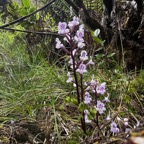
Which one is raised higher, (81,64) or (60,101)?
(81,64)

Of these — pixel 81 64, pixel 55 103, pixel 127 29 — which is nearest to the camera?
pixel 81 64

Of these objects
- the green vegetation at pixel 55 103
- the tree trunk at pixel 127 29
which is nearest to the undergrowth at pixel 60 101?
the green vegetation at pixel 55 103

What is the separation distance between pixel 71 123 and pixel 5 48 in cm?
149

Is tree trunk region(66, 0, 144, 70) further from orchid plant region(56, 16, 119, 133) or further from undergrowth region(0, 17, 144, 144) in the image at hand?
orchid plant region(56, 16, 119, 133)

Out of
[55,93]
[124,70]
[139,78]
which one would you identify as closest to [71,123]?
[55,93]

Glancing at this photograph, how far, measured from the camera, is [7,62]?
8.27 ft

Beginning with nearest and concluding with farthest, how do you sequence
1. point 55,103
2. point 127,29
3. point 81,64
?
point 81,64
point 55,103
point 127,29

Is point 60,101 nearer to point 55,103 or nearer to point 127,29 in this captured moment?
point 55,103

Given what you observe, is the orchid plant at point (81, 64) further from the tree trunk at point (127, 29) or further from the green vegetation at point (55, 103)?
the tree trunk at point (127, 29)

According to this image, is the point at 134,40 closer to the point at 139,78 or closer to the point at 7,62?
the point at 139,78

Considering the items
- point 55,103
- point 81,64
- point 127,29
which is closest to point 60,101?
point 55,103

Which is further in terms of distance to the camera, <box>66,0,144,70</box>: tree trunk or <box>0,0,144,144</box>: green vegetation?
<box>66,0,144,70</box>: tree trunk

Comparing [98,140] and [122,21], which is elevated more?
[122,21]

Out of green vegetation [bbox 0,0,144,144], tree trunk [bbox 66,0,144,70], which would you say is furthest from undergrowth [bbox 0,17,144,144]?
tree trunk [bbox 66,0,144,70]
